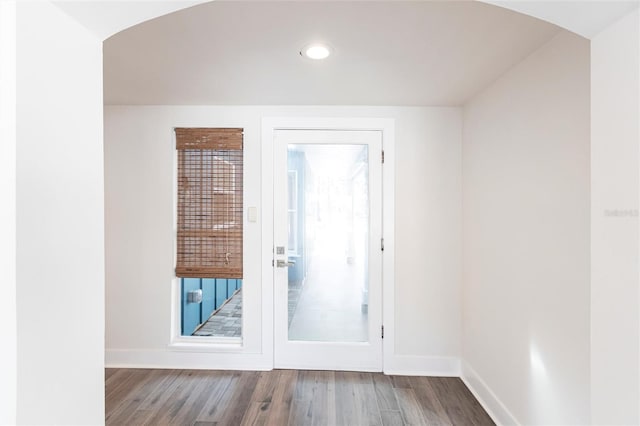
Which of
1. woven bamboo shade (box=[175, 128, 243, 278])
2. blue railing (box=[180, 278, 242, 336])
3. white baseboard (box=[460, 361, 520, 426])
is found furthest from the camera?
blue railing (box=[180, 278, 242, 336])

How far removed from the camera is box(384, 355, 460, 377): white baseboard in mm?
2762

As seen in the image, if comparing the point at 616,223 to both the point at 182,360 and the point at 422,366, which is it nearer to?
the point at 422,366

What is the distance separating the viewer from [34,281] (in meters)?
0.63

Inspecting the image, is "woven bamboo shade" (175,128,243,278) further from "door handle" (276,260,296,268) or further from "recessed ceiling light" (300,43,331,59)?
"recessed ceiling light" (300,43,331,59)

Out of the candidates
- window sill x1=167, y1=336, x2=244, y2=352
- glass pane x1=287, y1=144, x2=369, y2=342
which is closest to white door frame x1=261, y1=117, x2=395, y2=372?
glass pane x1=287, y1=144, x2=369, y2=342

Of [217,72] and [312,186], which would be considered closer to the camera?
[217,72]

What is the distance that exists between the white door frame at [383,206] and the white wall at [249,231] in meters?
0.05

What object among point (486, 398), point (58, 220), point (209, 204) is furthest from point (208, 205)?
point (486, 398)

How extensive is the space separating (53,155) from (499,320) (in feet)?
7.99

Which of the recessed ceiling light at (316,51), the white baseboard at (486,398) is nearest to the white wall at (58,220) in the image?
the recessed ceiling light at (316,51)

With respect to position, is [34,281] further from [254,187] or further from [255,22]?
[254,187]

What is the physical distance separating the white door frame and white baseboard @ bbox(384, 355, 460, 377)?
0.05 metres

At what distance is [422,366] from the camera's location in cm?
277

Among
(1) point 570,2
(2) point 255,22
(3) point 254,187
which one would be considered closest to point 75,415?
(1) point 570,2
